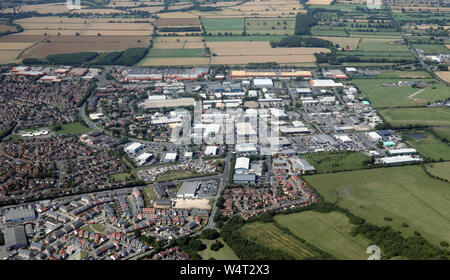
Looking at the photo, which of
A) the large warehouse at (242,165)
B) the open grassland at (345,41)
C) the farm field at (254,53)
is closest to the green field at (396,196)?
the large warehouse at (242,165)

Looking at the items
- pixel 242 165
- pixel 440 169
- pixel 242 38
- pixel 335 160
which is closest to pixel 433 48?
pixel 242 38

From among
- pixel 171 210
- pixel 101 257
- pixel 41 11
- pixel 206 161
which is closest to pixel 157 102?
pixel 206 161

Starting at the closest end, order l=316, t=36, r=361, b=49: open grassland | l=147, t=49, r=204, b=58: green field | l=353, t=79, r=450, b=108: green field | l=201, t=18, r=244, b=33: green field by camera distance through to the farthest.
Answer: l=353, t=79, r=450, b=108: green field → l=147, t=49, r=204, b=58: green field → l=316, t=36, r=361, b=49: open grassland → l=201, t=18, r=244, b=33: green field

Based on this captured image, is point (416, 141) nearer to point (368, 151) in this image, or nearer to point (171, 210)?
point (368, 151)

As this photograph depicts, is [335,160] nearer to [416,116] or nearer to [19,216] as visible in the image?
[416,116]

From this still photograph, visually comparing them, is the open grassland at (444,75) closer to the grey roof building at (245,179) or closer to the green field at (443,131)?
the green field at (443,131)

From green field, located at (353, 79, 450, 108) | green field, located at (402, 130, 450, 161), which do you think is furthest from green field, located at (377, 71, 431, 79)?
green field, located at (402, 130, 450, 161)

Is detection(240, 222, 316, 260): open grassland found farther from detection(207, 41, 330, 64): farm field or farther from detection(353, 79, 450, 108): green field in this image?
detection(207, 41, 330, 64): farm field
